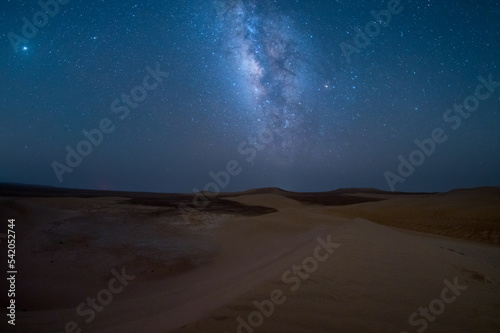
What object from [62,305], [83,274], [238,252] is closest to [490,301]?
[238,252]

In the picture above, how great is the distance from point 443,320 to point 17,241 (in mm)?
10336

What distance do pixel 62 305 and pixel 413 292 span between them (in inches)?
233

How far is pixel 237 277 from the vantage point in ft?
15.4

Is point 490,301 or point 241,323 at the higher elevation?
point 241,323

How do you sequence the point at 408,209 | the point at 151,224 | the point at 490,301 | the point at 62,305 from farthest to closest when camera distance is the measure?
the point at 408,209 < the point at 151,224 < the point at 62,305 < the point at 490,301

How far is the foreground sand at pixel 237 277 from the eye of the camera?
2.48 m

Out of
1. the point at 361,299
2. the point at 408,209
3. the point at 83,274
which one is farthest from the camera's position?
the point at 408,209

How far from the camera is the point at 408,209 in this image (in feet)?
55.4

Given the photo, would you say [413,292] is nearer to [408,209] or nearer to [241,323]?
[241,323]

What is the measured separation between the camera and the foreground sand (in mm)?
2480

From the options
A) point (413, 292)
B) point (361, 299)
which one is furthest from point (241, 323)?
point (413, 292)

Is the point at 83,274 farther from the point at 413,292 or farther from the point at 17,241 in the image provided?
the point at 413,292

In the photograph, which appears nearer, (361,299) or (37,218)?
(361,299)

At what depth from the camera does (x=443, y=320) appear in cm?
254
